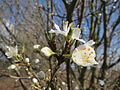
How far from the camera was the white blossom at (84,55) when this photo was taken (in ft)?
2.21

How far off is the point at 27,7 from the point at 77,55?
3.94 m

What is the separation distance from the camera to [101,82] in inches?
107

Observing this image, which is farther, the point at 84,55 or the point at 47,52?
the point at 84,55

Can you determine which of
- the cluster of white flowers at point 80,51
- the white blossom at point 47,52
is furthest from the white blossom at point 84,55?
the white blossom at point 47,52

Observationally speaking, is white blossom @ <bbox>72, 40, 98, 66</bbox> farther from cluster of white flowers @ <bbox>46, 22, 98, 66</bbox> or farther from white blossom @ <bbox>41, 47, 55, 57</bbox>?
white blossom @ <bbox>41, 47, 55, 57</bbox>

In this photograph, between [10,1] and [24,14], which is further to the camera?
A: [24,14]

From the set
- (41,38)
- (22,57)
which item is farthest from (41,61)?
(22,57)

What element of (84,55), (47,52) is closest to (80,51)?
(84,55)

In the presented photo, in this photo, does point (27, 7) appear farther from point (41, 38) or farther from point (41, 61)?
point (41, 61)

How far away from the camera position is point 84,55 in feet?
2.55

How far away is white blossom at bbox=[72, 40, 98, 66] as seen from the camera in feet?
2.21

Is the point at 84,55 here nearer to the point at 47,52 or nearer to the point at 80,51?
the point at 80,51

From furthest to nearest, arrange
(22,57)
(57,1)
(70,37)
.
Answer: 1. (57,1)
2. (22,57)
3. (70,37)

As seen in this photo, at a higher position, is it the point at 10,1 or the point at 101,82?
the point at 10,1
